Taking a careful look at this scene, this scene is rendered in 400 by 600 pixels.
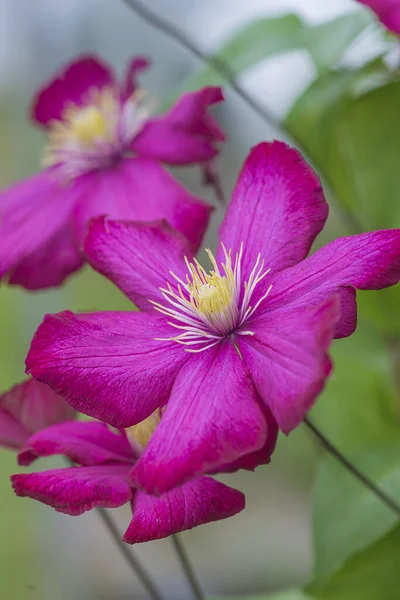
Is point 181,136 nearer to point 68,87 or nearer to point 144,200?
point 144,200

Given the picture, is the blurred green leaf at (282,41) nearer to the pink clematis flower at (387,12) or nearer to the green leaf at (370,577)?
the pink clematis flower at (387,12)

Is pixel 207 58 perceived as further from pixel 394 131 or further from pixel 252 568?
pixel 252 568

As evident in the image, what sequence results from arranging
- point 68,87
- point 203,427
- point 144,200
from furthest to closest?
point 68,87, point 144,200, point 203,427

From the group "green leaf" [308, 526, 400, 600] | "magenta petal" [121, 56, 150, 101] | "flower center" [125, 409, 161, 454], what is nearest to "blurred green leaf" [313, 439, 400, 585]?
"green leaf" [308, 526, 400, 600]

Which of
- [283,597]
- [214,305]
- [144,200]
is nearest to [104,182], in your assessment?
[144,200]

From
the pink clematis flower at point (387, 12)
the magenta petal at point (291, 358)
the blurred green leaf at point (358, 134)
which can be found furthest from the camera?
the blurred green leaf at point (358, 134)

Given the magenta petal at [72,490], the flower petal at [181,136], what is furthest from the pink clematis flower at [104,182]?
the magenta petal at [72,490]
